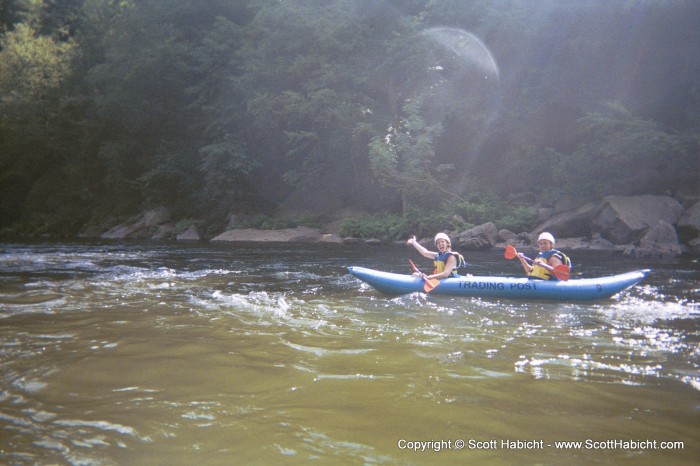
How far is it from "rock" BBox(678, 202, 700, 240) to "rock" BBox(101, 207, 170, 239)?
1820cm

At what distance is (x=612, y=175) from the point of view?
15.6 meters

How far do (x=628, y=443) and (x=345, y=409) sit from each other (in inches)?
52.8

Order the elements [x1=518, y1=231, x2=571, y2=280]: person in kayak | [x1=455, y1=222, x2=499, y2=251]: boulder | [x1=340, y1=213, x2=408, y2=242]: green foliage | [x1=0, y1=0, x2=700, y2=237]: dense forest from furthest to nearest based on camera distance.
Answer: [x1=340, y1=213, x2=408, y2=242]: green foliage
[x1=0, y1=0, x2=700, y2=237]: dense forest
[x1=455, y1=222, x2=499, y2=251]: boulder
[x1=518, y1=231, x2=571, y2=280]: person in kayak

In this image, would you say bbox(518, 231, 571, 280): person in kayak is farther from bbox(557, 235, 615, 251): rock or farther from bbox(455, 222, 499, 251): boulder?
bbox(455, 222, 499, 251): boulder

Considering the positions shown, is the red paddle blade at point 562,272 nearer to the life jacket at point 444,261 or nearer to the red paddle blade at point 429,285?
the life jacket at point 444,261

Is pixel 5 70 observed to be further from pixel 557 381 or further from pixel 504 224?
pixel 557 381

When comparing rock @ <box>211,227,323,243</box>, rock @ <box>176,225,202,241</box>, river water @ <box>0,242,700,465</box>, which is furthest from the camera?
rock @ <box>176,225,202,241</box>

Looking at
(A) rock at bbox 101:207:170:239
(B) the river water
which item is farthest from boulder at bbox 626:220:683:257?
(A) rock at bbox 101:207:170:239

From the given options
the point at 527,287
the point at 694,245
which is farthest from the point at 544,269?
the point at 694,245

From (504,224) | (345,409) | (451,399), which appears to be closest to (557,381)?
(451,399)

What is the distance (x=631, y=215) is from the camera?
45.0 feet

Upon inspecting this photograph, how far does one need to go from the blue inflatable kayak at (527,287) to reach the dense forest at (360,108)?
31.4ft

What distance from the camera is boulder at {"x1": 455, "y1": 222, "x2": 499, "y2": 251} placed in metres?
14.5

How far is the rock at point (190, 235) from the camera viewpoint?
21.0 meters
